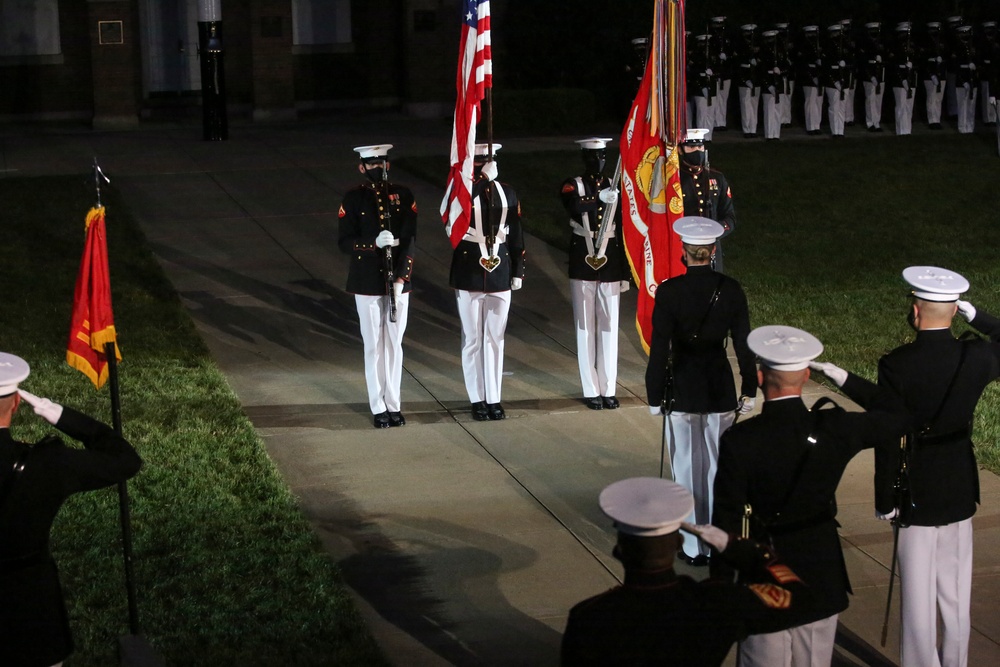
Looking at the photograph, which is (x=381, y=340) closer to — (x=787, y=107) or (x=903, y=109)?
(x=787, y=107)

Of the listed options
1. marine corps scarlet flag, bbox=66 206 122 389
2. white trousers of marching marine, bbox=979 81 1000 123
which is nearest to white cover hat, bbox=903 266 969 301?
marine corps scarlet flag, bbox=66 206 122 389

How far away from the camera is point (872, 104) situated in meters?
25.7

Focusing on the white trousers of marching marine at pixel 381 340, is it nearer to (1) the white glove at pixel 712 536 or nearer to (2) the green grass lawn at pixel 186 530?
(2) the green grass lawn at pixel 186 530

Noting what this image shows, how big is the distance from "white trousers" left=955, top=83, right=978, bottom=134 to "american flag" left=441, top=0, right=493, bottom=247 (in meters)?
17.3

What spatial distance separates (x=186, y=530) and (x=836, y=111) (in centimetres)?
1917

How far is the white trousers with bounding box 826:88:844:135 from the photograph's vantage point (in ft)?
81.8

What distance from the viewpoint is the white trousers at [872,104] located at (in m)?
25.6

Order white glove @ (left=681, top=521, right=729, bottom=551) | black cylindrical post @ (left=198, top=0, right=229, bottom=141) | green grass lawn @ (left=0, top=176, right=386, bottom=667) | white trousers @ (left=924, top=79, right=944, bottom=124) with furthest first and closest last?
white trousers @ (left=924, top=79, right=944, bottom=124) → black cylindrical post @ (left=198, top=0, right=229, bottom=141) → green grass lawn @ (left=0, top=176, right=386, bottom=667) → white glove @ (left=681, top=521, right=729, bottom=551)

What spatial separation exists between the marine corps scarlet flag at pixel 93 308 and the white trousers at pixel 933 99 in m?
22.0

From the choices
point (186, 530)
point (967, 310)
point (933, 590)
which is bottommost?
point (186, 530)

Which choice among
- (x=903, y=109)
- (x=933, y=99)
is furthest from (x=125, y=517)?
(x=933, y=99)

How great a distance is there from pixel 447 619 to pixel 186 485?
2.61 metres

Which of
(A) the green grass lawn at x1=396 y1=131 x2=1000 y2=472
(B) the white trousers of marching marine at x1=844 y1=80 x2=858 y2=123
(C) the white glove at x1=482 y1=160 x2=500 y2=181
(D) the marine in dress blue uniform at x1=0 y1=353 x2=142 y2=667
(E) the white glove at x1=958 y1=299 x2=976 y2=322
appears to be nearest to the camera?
(D) the marine in dress blue uniform at x1=0 y1=353 x2=142 y2=667

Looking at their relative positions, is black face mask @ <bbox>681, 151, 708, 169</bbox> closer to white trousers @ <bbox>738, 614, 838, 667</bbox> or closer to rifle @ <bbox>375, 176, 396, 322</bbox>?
rifle @ <bbox>375, 176, 396, 322</bbox>
